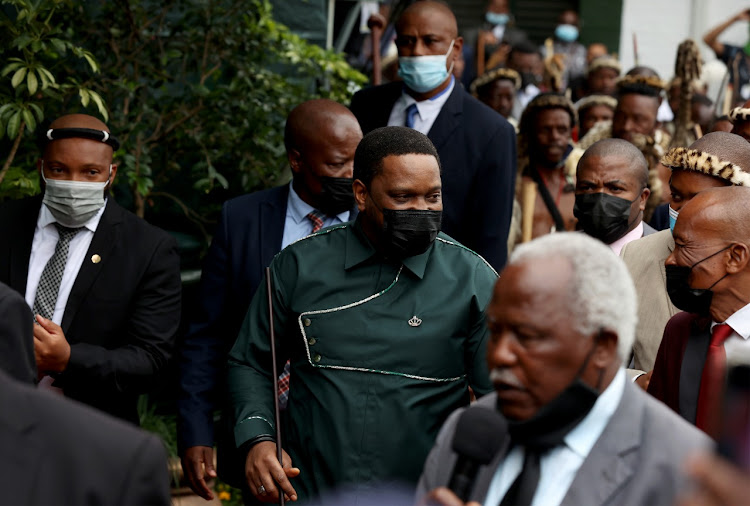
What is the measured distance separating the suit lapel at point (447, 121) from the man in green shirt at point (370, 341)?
1.76 m

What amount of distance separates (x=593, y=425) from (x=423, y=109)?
3.90 metres

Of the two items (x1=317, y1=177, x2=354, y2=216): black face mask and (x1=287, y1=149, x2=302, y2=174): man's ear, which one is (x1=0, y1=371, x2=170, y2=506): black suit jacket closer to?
(x1=317, y1=177, x2=354, y2=216): black face mask

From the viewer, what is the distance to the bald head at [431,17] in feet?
21.4

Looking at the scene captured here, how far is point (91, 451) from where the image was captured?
2.17 meters

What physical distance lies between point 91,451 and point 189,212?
→ 5838 millimetres

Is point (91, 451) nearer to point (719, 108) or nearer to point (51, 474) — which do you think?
point (51, 474)

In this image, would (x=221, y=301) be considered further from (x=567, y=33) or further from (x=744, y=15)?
(x=744, y=15)

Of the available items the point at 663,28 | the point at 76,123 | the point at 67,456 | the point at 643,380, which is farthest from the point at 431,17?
the point at 663,28

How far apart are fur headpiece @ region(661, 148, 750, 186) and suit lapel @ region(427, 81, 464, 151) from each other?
1449 millimetres

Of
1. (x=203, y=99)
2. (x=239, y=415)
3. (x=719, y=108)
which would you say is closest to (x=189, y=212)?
(x=203, y=99)

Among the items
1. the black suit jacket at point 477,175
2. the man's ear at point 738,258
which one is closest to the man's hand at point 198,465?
the black suit jacket at point 477,175

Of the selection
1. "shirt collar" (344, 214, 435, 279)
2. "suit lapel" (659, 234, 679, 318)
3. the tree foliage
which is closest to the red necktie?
"suit lapel" (659, 234, 679, 318)

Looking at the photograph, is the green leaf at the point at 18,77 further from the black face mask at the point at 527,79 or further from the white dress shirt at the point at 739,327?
the black face mask at the point at 527,79

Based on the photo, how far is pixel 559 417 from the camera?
270 cm
